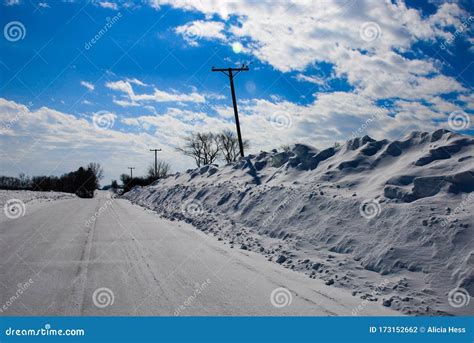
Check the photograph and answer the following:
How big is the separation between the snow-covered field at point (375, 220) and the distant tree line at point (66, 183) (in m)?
72.3

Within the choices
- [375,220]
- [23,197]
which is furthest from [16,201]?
[375,220]

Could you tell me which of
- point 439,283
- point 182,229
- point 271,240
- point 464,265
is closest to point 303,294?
point 439,283

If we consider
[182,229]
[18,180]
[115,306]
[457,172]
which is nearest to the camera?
[115,306]

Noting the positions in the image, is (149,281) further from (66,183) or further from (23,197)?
(66,183)

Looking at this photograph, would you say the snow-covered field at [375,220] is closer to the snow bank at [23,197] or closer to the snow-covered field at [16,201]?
the snow-covered field at [16,201]

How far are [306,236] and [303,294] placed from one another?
322 centimetres

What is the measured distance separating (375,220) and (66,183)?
103500 mm

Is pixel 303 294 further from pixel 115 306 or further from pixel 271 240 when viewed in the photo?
pixel 271 240

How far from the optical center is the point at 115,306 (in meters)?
4.57

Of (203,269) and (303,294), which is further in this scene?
(203,269)

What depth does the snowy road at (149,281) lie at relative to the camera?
459cm

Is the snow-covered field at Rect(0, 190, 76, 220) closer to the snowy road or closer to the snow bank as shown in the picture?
the snow bank

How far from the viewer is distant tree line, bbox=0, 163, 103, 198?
262 ft

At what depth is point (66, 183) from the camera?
9931 centimetres
